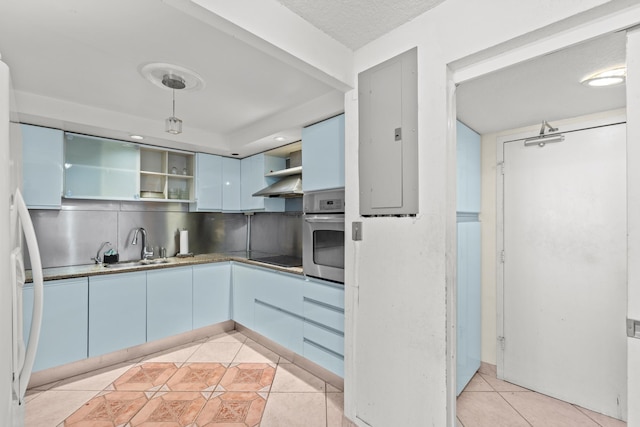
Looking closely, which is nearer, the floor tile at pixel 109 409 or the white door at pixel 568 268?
the floor tile at pixel 109 409

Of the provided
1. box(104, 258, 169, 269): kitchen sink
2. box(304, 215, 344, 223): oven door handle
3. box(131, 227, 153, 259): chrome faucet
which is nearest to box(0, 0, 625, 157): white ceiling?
box(304, 215, 344, 223): oven door handle

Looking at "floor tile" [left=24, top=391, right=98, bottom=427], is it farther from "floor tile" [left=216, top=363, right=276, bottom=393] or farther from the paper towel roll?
the paper towel roll

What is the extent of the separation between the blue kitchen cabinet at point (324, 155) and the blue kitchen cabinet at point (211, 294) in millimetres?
1570

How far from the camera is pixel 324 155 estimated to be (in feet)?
7.88

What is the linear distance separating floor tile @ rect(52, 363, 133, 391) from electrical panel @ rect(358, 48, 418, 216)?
8.27 feet

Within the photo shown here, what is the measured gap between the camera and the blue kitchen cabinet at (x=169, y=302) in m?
2.84

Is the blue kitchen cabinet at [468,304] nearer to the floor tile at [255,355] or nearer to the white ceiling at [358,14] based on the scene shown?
the white ceiling at [358,14]

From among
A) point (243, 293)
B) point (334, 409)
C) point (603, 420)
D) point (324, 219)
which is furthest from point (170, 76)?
point (603, 420)

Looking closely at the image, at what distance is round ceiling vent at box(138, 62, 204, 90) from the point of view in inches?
75.0

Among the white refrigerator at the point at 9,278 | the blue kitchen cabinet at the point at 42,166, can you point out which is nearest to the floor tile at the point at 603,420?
the white refrigerator at the point at 9,278

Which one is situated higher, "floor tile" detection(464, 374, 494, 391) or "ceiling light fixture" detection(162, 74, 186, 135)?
"ceiling light fixture" detection(162, 74, 186, 135)

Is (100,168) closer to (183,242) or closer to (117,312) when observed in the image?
(183,242)

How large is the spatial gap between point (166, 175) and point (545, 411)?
13.2 ft

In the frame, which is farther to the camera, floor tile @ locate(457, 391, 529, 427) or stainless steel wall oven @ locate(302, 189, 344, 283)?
stainless steel wall oven @ locate(302, 189, 344, 283)
